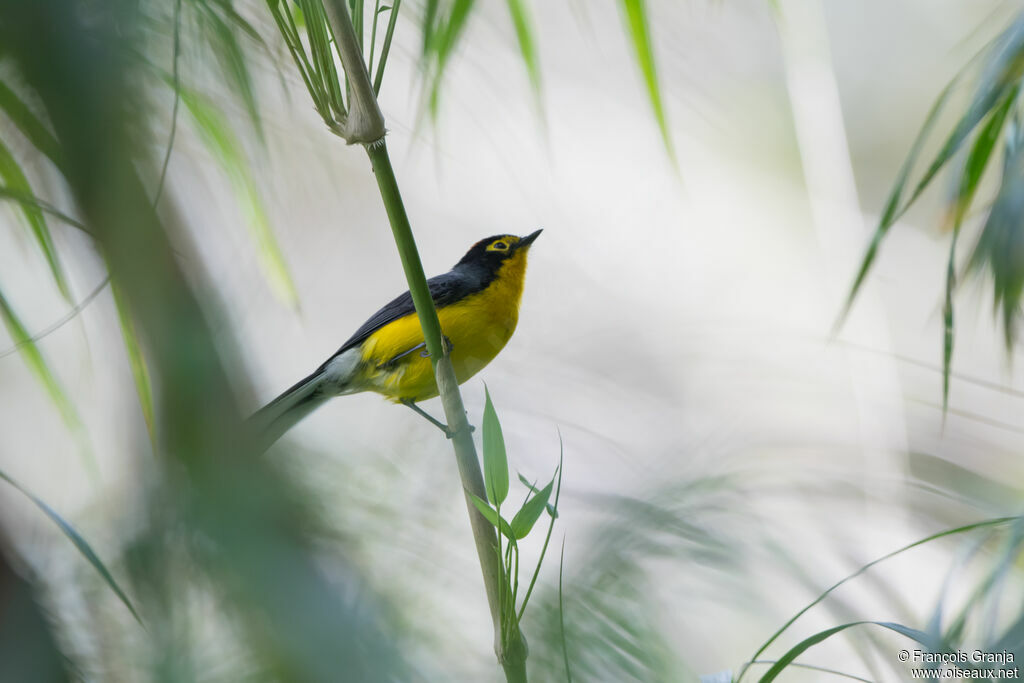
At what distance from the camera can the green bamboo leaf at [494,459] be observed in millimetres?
722

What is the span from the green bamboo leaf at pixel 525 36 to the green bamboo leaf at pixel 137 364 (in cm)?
67

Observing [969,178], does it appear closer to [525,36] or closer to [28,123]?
[525,36]

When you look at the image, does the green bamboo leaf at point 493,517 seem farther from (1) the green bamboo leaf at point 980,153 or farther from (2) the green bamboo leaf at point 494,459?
(1) the green bamboo leaf at point 980,153

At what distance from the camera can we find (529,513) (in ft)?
2.35

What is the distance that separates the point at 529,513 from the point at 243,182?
3.22 ft

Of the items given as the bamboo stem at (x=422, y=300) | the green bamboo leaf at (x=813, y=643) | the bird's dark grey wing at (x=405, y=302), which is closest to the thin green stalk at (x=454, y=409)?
the bamboo stem at (x=422, y=300)

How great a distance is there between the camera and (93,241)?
1217 millimetres

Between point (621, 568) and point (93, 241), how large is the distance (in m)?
1.00

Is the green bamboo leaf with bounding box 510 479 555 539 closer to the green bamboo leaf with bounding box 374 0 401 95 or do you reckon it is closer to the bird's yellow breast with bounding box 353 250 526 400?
the green bamboo leaf with bounding box 374 0 401 95

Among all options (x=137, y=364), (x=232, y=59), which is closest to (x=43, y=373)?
(x=137, y=364)

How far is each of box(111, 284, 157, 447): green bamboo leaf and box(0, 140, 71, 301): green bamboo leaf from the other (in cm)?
8

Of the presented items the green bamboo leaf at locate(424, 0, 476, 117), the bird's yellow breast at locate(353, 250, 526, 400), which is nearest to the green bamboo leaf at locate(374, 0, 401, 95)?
the green bamboo leaf at locate(424, 0, 476, 117)

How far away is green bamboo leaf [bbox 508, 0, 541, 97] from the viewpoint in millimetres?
1124

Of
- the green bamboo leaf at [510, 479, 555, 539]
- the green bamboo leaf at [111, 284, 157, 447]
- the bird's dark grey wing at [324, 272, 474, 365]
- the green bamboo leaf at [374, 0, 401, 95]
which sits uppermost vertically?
the green bamboo leaf at [374, 0, 401, 95]
